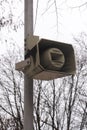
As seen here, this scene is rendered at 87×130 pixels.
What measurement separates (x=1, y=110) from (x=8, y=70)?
209 cm

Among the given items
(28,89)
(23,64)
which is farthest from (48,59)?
(28,89)

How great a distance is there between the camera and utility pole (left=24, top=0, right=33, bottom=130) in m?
3.21

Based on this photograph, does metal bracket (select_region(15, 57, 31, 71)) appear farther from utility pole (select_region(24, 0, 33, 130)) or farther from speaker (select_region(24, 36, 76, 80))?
utility pole (select_region(24, 0, 33, 130))

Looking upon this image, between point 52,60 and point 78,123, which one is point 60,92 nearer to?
point 78,123

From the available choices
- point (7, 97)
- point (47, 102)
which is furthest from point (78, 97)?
point (7, 97)

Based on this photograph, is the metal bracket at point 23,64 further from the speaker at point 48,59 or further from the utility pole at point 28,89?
the utility pole at point 28,89

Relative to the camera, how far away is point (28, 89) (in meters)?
3.32

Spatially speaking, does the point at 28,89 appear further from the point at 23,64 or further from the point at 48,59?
the point at 48,59

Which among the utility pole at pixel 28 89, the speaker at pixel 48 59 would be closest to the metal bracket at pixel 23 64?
the speaker at pixel 48 59

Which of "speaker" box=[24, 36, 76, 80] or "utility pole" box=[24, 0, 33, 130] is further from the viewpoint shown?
"utility pole" box=[24, 0, 33, 130]

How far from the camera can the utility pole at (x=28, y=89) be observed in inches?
126

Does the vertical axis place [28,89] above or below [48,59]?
below

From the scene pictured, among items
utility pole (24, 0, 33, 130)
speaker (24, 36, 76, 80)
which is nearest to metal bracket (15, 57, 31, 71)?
speaker (24, 36, 76, 80)

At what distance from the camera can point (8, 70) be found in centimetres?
1739
